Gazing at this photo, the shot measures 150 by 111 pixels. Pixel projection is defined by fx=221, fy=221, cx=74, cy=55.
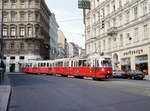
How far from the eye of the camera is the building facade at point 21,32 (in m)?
56.5

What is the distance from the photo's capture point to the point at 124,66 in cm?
4009

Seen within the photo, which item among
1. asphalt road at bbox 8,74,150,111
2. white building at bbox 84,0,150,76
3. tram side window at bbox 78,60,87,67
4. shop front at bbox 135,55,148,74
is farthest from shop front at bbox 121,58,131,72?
asphalt road at bbox 8,74,150,111

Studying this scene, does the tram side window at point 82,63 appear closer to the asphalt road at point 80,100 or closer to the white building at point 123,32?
the white building at point 123,32

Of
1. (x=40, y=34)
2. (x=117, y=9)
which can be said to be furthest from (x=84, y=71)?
(x=40, y=34)

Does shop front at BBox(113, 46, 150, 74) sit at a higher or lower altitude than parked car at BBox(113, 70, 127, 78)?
higher

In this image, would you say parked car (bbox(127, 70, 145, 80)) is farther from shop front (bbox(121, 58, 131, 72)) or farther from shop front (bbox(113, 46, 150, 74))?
shop front (bbox(121, 58, 131, 72))

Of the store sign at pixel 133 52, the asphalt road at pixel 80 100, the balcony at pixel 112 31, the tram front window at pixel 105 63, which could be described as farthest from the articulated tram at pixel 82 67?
the balcony at pixel 112 31

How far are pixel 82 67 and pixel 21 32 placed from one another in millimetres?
34252

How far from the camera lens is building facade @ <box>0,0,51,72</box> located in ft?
185

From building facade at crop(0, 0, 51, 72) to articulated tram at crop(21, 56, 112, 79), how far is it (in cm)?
1538

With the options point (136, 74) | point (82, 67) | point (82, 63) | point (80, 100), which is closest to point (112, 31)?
point (136, 74)

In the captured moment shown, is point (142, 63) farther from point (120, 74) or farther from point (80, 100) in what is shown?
point (80, 100)

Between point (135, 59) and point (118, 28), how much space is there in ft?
24.2

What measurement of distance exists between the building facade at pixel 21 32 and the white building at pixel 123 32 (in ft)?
49.2
